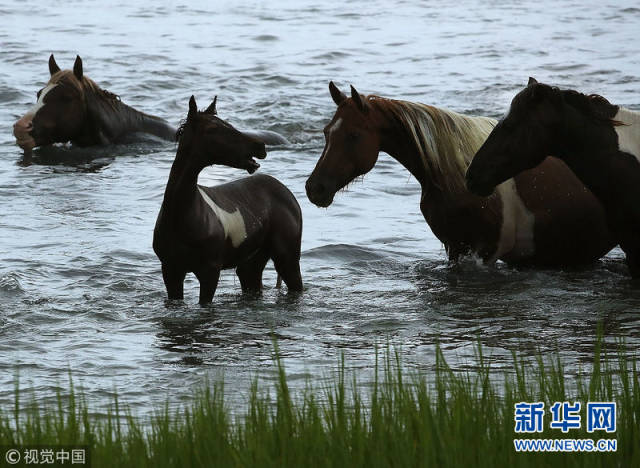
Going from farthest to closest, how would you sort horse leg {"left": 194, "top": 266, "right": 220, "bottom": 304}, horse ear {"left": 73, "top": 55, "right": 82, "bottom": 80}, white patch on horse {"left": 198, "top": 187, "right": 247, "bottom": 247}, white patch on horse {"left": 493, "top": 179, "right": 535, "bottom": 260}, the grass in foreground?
1. horse ear {"left": 73, "top": 55, "right": 82, "bottom": 80}
2. white patch on horse {"left": 493, "top": 179, "right": 535, "bottom": 260}
3. white patch on horse {"left": 198, "top": 187, "right": 247, "bottom": 247}
4. horse leg {"left": 194, "top": 266, "right": 220, "bottom": 304}
5. the grass in foreground

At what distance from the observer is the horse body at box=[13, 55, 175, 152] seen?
1391 centimetres

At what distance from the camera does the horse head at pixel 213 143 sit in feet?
25.9

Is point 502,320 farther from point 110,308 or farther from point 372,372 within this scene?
point 110,308

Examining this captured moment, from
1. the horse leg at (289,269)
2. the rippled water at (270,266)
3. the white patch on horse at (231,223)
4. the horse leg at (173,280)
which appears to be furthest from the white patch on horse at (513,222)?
the horse leg at (173,280)

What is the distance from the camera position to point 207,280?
8031 mm

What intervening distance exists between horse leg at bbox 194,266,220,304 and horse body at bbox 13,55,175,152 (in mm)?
6221

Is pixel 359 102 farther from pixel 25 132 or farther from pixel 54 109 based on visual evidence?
pixel 25 132

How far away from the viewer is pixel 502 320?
837cm

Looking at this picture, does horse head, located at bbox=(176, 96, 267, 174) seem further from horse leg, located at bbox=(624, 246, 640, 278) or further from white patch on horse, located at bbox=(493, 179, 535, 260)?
horse leg, located at bbox=(624, 246, 640, 278)

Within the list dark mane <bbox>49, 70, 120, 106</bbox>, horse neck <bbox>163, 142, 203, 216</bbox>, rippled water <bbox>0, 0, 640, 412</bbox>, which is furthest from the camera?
dark mane <bbox>49, 70, 120, 106</bbox>

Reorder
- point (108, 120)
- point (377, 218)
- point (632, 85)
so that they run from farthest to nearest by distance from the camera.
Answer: point (632, 85)
point (108, 120)
point (377, 218)

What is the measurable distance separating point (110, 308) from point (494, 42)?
57.0 feet

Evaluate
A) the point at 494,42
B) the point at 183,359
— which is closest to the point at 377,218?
the point at 183,359

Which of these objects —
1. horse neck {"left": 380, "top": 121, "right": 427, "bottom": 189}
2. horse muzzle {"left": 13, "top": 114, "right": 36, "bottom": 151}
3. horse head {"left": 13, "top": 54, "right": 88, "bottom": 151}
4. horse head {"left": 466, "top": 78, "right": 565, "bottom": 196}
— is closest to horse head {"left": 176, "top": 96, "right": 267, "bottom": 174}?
horse neck {"left": 380, "top": 121, "right": 427, "bottom": 189}
